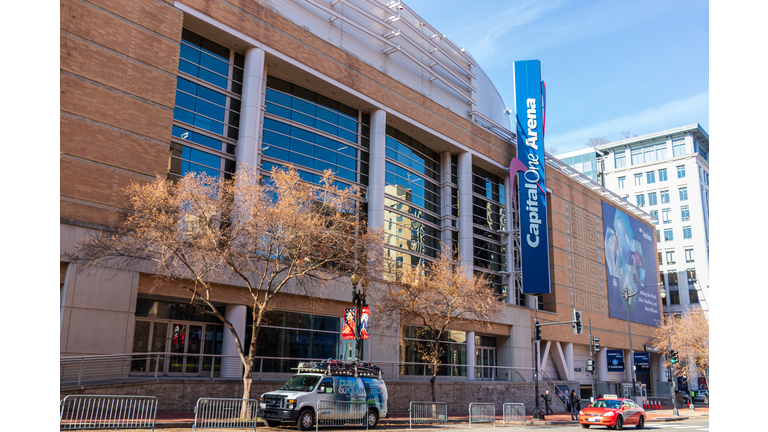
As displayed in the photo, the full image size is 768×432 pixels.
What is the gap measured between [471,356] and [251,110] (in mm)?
24076

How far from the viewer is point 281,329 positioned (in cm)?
3000

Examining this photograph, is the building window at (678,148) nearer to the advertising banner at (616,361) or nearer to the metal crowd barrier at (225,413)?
the advertising banner at (616,361)

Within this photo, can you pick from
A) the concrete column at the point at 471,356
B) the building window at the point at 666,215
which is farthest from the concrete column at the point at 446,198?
the building window at the point at 666,215

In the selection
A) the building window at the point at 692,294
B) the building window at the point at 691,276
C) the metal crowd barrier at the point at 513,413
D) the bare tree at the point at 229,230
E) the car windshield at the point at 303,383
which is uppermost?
the building window at the point at 691,276

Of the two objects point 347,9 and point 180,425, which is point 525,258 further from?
point 180,425

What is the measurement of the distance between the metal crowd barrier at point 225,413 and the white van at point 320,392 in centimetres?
112

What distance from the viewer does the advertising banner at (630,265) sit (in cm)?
6156

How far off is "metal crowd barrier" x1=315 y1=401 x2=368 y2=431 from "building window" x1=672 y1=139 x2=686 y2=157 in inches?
3225

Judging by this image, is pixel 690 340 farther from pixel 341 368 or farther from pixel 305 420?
pixel 305 420

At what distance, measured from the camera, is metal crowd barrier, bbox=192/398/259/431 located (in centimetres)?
1620

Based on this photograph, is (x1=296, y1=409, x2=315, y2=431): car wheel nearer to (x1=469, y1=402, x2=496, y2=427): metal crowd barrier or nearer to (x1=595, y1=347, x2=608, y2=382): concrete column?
(x1=469, y1=402, x2=496, y2=427): metal crowd barrier

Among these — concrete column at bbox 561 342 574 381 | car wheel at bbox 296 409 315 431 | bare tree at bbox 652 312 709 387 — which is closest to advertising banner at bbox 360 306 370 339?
car wheel at bbox 296 409 315 431

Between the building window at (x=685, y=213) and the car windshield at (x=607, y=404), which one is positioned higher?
the building window at (x=685, y=213)
